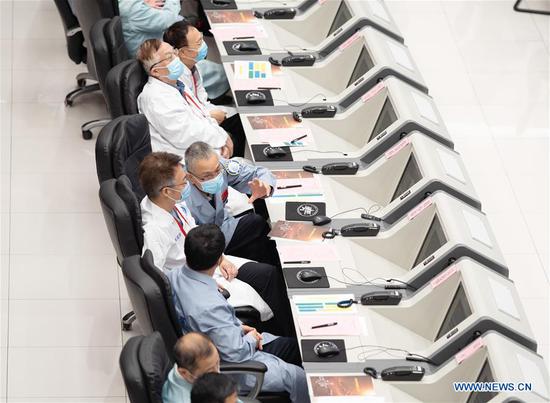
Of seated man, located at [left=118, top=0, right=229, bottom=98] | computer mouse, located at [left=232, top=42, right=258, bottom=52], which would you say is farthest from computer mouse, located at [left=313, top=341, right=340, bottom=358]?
seated man, located at [left=118, top=0, right=229, bottom=98]

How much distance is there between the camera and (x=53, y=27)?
8922 millimetres

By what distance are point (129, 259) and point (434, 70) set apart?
14.1ft

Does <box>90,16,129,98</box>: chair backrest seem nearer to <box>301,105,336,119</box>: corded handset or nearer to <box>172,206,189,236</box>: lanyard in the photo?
<box>301,105,336,119</box>: corded handset

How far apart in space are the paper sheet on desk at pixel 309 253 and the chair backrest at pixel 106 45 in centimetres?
178

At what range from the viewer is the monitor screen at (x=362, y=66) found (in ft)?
23.6

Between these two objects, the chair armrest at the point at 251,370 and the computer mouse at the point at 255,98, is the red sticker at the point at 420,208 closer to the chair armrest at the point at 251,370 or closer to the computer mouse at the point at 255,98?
the chair armrest at the point at 251,370

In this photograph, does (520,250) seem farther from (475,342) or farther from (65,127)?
(65,127)

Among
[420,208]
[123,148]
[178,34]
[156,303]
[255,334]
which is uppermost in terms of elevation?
[178,34]

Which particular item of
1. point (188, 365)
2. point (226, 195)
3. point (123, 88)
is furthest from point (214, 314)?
point (123, 88)

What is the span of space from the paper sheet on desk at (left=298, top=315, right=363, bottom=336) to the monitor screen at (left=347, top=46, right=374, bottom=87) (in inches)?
85.0

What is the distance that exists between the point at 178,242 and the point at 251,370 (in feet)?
3.00

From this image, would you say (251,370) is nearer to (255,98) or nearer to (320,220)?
(320,220)

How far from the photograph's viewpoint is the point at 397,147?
20.9 feet

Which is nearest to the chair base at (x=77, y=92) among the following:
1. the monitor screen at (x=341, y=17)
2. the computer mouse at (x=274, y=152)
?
the monitor screen at (x=341, y=17)
